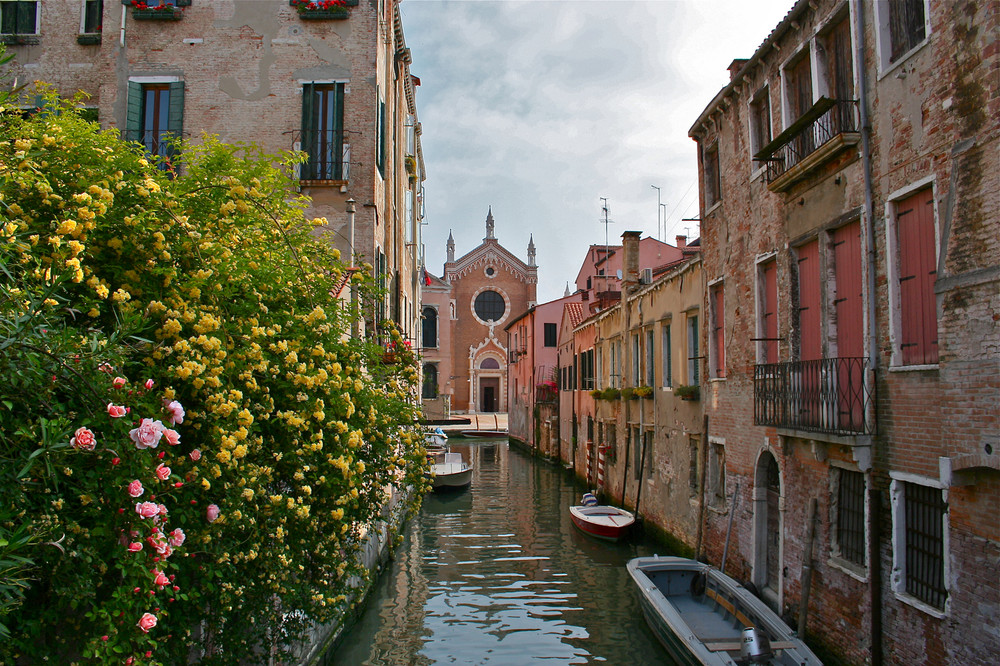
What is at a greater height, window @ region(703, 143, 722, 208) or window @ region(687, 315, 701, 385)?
window @ region(703, 143, 722, 208)

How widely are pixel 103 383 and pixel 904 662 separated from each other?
7.16 m

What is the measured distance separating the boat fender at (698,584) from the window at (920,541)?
3.90m

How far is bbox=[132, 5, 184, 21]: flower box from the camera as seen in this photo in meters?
13.4

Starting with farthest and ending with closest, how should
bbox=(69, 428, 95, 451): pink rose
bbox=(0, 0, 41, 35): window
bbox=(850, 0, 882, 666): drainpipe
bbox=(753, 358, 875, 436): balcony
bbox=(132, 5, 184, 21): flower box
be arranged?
bbox=(0, 0, 41, 35): window → bbox=(132, 5, 184, 21): flower box → bbox=(753, 358, 875, 436): balcony → bbox=(850, 0, 882, 666): drainpipe → bbox=(69, 428, 95, 451): pink rose

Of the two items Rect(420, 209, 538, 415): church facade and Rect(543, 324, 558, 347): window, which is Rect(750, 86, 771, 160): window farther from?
Rect(420, 209, 538, 415): church facade

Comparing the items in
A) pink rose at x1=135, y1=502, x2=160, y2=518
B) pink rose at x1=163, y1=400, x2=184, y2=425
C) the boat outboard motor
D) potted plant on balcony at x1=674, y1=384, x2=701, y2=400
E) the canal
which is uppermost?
potted plant on balcony at x1=674, y1=384, x2=701, y2=400

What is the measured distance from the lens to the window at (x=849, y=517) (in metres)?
7.97

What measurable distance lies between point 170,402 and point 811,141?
7.88 meters

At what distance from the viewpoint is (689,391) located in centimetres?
1349

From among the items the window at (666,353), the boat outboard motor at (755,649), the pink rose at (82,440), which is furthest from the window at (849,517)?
the pink rose at (82,440)

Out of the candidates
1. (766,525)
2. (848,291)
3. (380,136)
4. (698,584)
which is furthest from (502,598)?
(380,136)

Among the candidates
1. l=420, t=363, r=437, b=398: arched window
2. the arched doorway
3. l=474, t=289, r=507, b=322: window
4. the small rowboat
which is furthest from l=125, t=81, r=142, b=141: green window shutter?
l=474, t=289, r=507, b=322: window

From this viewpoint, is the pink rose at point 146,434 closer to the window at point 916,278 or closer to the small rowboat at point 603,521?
the window at point 916,278

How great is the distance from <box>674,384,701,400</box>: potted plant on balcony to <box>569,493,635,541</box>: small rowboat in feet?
12.5
